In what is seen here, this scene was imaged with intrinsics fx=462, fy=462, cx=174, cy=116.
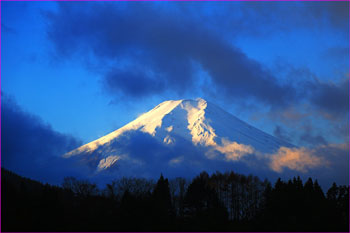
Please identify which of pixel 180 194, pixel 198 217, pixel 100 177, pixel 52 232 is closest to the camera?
pixel 52 232

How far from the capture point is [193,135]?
168 m

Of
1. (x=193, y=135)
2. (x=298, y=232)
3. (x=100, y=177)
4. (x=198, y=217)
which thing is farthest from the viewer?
(x=193, y=135)

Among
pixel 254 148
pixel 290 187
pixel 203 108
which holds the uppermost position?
pixel 203 108

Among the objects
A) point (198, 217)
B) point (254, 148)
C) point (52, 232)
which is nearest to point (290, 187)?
point (198, 217)

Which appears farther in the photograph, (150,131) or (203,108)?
(203,108)

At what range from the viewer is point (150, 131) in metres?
171

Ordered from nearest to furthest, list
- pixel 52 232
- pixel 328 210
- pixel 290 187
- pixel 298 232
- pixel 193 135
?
pixel 52 232 < pixel 298 232 < pixel 328 210 < pixel 290 187 < pixel 193 135

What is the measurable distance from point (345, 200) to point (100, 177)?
110528 millimetres

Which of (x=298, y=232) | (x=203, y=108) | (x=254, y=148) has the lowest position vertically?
(x=298, y=232)

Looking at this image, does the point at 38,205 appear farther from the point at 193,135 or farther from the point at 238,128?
the point at 238,128

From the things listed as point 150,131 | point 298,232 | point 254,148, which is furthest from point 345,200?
point 150,131

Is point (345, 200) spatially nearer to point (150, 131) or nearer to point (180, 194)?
point (180, 194)

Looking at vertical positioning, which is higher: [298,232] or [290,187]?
[290,187]

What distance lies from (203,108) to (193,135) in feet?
60.5
